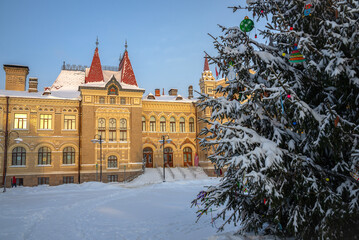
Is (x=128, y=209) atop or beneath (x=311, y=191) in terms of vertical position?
beneath

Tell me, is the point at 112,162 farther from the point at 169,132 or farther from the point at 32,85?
the point at 32,85

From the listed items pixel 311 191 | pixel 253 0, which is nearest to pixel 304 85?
pixel 311 191

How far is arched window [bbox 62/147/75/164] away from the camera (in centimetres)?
2867

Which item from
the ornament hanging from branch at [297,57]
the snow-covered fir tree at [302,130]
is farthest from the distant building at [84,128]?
the ornament hanging from branch at [297,57]

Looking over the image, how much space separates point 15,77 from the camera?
31.0 m

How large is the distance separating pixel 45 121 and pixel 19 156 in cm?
410

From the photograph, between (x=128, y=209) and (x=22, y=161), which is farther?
(x=22, y=161)

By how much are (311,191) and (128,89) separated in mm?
26275

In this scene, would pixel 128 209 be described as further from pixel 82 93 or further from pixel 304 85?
pixel 82 93

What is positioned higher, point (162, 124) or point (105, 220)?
point (162, 124)

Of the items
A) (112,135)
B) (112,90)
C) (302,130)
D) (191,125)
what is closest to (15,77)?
(112,90)

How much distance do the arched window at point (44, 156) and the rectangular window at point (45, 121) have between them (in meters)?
2.23

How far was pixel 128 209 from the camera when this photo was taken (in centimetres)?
1262

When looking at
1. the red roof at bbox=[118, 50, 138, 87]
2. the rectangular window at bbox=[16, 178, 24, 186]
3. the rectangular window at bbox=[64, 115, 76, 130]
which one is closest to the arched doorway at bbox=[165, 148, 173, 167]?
the red roof at bbox=[118, 50, 138, 87]
